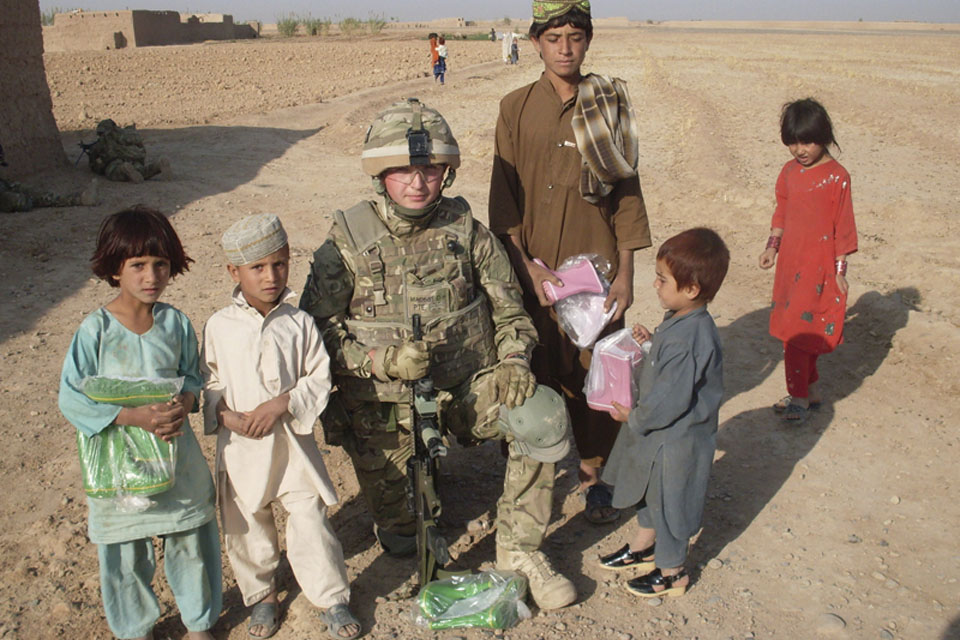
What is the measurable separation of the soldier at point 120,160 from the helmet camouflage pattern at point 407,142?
331 inches

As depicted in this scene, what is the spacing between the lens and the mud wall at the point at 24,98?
9.71 metres

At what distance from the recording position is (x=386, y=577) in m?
3.36

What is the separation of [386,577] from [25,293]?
477 centimetres

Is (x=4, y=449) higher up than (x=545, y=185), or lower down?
lower down

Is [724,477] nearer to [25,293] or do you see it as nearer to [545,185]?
[545,185]

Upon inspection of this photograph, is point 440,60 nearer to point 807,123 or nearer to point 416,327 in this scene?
point 807,123

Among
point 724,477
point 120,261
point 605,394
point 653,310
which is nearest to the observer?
point 120,261

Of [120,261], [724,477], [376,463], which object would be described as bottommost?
[724,477]

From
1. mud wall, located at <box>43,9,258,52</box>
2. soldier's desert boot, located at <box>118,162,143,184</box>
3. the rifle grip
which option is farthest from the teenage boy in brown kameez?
mud wall, located at <box>43,9,258,52</box>

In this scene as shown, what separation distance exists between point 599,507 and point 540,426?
98 centimetres

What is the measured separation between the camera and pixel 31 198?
8820 mm

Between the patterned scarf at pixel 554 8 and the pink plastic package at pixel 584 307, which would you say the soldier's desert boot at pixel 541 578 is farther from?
the patterned scarf at pixel 554 8

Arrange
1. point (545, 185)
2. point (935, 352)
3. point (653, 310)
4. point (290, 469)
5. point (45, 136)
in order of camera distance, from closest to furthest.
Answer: point (290, 469) → point (545, 185) → point (935, 352) → point (653, 310) → point (45, 136)

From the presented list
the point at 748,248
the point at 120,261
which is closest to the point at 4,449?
the point at 120,261
